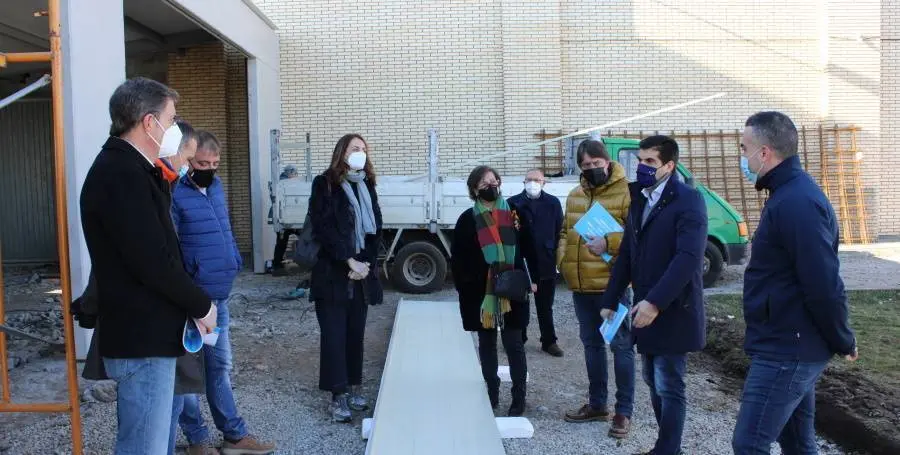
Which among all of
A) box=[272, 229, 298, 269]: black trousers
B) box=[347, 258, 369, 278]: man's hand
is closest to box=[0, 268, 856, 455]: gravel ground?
box=[347, 258, 369, 278]: man's hand

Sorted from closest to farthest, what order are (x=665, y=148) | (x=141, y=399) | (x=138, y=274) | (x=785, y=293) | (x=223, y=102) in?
(x=138, y=274) < (x=141, y=399) < (x=785, y=293) < (x=665, y=148) < (x=223, y=102)

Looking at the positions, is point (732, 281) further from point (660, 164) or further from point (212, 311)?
point (212, 311)

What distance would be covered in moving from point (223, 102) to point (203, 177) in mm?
10774

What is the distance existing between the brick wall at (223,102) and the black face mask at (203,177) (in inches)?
407

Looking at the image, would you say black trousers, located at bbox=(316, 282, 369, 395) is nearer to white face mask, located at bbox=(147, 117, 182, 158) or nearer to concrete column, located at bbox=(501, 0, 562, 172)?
white face mask, located at bbox=(147, 117, 182, 158)

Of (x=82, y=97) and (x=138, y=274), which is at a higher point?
(x=82, y=97)

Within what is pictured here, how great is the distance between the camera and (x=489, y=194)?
4723 millimetres

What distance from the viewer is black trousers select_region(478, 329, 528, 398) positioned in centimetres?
477

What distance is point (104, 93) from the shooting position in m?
6.61

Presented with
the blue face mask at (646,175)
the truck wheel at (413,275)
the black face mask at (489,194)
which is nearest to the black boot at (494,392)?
the black face mask at (489,194)

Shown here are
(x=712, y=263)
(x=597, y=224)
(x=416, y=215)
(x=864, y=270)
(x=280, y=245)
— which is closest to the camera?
(x=597, y=224)

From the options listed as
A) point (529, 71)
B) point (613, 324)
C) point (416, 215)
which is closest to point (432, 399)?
point (613, 324)

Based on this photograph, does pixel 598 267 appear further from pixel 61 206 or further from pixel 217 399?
pixel 61 206

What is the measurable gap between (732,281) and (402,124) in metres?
6.80
